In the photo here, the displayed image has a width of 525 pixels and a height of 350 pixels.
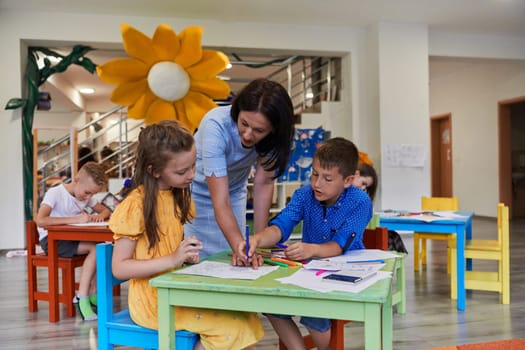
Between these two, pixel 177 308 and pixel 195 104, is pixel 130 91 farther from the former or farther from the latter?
pixel 177 308

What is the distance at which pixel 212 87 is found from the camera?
14.5ft

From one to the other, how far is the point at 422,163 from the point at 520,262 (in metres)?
2.00

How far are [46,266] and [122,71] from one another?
5.95ft

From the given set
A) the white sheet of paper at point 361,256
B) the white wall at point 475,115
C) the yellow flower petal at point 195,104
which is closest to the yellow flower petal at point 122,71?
the yellow flower petal at point 195,104

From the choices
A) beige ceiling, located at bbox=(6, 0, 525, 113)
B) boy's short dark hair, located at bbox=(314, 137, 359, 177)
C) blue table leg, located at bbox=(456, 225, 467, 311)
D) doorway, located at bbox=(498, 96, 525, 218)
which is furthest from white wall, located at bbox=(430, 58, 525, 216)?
boy's short dark hair, located at bbox=(314, 137, 359, 177)

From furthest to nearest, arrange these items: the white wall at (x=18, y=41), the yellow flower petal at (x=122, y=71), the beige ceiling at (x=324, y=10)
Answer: the white wall at (x=18, y=41) → the beige ceiling at (x=324, y=10) → the yellow flower petal at (x=122, y=71)

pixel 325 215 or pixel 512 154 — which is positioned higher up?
pixel 512 154

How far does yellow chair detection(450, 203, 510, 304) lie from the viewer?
3.14 meters

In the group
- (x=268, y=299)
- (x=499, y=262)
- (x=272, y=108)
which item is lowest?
(x=499, y=262)

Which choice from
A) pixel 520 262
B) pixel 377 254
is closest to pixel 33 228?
Answer: pixel 377 254

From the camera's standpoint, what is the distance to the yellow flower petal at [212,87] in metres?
4.38

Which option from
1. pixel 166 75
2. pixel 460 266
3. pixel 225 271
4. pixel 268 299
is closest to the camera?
pixel 268 299

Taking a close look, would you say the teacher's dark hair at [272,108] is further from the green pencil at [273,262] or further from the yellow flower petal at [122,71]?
the yellow flower petal at [122,71]

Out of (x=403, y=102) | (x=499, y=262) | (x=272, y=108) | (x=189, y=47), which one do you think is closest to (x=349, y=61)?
(x=403, y=102)
